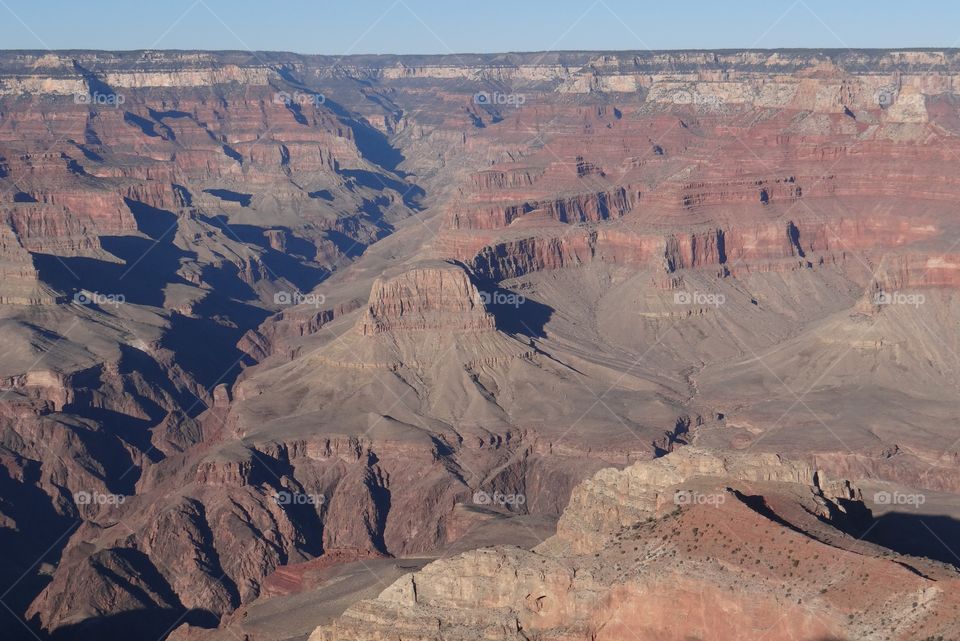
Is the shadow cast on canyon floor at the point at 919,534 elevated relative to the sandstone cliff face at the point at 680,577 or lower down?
lower down

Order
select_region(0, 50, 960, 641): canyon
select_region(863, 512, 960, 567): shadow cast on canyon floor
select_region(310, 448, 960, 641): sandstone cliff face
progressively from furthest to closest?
select_region(863, 512, 960, 567): shadow cast on canyon floor < select_region(0, 50, 960, 641): canyon < select_region(310, 448, 960, 641): sandstone cliff face

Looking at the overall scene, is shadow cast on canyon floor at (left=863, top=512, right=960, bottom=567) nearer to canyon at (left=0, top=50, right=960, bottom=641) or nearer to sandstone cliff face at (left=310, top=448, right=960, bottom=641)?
canyon at (left=0, top=50, right=960, bottom=641)

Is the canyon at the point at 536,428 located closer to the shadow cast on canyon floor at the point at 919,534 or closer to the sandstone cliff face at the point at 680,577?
the sandstone cliff face at the point at 680,577

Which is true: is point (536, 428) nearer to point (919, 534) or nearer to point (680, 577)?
point (919, 534)

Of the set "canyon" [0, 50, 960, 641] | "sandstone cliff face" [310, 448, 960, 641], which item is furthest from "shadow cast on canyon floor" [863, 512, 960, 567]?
"sandstone cliff face" [310, 448, 960, 641]

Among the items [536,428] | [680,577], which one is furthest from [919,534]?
[536,428]

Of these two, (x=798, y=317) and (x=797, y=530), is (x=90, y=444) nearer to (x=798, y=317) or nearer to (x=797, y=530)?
(x=798, y=317)

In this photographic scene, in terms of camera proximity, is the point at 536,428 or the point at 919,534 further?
the point at 536,428

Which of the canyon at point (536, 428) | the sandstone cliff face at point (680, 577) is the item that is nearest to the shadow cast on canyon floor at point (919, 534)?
the canyon at point (536, 428)
